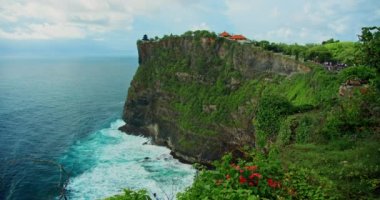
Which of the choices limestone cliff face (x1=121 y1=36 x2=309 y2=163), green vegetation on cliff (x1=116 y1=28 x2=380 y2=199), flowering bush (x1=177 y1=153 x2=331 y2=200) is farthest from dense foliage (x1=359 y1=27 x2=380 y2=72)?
limestone cliff face (x1=121 y1=36 x2=309 y2=163)

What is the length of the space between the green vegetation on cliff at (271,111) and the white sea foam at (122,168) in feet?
19.5

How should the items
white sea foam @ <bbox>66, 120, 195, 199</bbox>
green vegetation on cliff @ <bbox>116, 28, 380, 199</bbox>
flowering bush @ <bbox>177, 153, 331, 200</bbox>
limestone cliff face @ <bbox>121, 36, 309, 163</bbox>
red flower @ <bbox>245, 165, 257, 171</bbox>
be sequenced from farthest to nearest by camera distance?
limestone cliff face @ <bbox>121, 36, 309, 163</bbox> < white sea foam @ <bbox>66, 120, 195, 199</bbox> < green vegetation on cliff @ <bbox>116, 28, 380, 199</bbox> < red flower @ <bbox>245, 165, 257, 171</bbox> < flowering bush @ <bbox>177, 153, 331, 200</bbox>

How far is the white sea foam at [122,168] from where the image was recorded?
50.8 meters

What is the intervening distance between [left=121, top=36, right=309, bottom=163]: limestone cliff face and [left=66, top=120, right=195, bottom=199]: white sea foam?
374 cm

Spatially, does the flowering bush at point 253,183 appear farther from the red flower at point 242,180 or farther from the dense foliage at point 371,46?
the dense foliage at point 371,46

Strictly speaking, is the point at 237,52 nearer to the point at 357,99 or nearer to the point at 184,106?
the point at 184,106

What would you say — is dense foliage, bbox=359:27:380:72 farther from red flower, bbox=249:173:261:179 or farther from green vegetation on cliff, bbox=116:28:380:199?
red flower, bbox=249:173:261:179

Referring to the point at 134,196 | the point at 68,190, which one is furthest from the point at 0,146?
the point at 134,196

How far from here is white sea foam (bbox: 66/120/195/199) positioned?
50844mm

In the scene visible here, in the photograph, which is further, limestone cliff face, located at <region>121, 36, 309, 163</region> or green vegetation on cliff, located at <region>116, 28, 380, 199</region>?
limestone cliff face, located at <region>121, 36, 309, 163</region>

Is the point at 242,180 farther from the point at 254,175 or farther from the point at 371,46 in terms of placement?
the point at 371,46

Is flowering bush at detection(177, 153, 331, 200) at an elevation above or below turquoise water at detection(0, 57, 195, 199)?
above

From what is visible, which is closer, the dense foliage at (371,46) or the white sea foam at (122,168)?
the dense foliage at (371,46)

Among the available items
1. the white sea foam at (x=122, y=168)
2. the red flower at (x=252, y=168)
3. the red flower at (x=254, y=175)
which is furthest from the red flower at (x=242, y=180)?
the white sea foam at (x=122, y=168)
